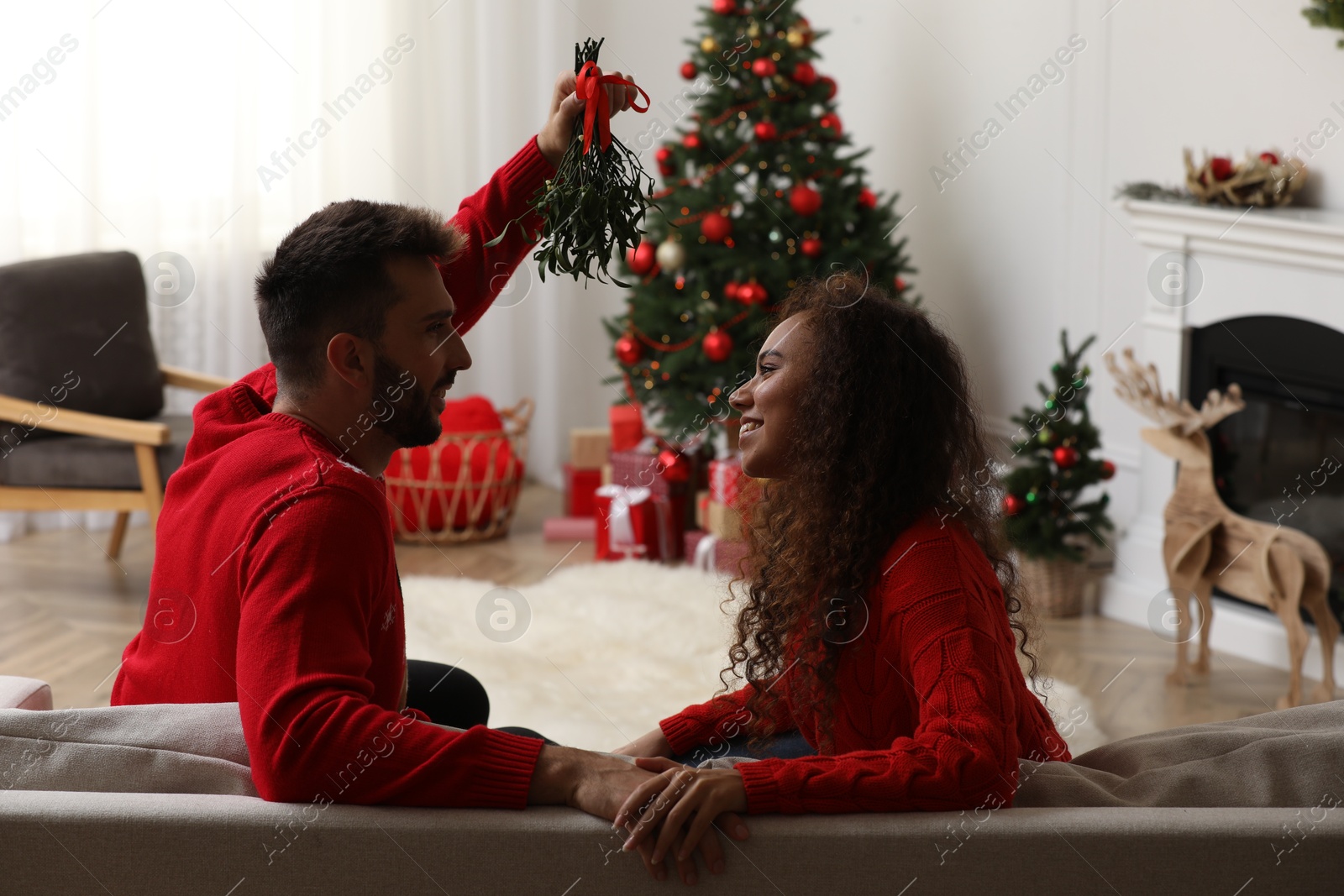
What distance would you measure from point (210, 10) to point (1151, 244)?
140 inches

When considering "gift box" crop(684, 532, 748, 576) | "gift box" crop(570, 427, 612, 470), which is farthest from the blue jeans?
"gift box" crop(570, 427, 612, 470)

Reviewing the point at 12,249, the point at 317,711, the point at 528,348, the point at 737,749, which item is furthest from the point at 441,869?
the point at 528,348

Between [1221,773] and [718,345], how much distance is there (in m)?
2.97

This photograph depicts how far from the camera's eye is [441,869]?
1.23 metres

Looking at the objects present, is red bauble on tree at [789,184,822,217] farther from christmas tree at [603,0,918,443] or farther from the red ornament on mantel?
the red ornament on mantel

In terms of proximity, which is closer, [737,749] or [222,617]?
[222,617]

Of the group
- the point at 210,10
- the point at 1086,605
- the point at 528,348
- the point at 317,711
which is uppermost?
the point at 210,10

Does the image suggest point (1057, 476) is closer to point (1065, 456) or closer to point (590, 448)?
point (1065, 456)

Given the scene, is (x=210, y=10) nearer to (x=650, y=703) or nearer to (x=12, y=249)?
(x=12, y=249)

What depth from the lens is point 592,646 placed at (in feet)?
12.0

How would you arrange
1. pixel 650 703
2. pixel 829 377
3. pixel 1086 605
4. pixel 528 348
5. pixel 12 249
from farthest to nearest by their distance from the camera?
pixel 528 348 < pixel 12 249 < pixel 1086 605 < pixel 650 703 < pixel 829 377

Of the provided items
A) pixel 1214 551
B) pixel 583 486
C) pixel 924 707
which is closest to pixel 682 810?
pixel 924 707

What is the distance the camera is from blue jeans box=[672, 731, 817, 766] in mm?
1812

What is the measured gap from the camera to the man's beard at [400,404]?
1670 mm
